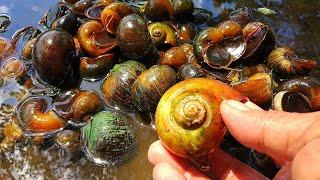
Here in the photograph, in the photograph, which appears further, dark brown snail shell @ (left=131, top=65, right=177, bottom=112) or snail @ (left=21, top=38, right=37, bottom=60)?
snail @ (left=21, top=38, right=37, bottom=60)

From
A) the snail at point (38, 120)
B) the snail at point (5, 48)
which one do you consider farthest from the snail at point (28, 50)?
the snail at point (38, 120)

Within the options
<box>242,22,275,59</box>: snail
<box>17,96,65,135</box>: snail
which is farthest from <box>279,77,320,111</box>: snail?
<box>17,96,65,135</box>: snail

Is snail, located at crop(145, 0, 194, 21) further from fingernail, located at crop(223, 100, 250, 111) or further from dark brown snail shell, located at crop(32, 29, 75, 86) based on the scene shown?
fingernail, located at crop(223, 100, 250, 111)

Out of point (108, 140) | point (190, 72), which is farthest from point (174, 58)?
point (108, 140)

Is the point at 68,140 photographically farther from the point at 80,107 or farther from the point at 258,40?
the point at 258,40

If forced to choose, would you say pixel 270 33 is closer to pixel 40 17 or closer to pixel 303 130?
pixel 303 130

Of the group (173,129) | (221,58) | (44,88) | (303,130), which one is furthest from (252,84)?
(44,88)
